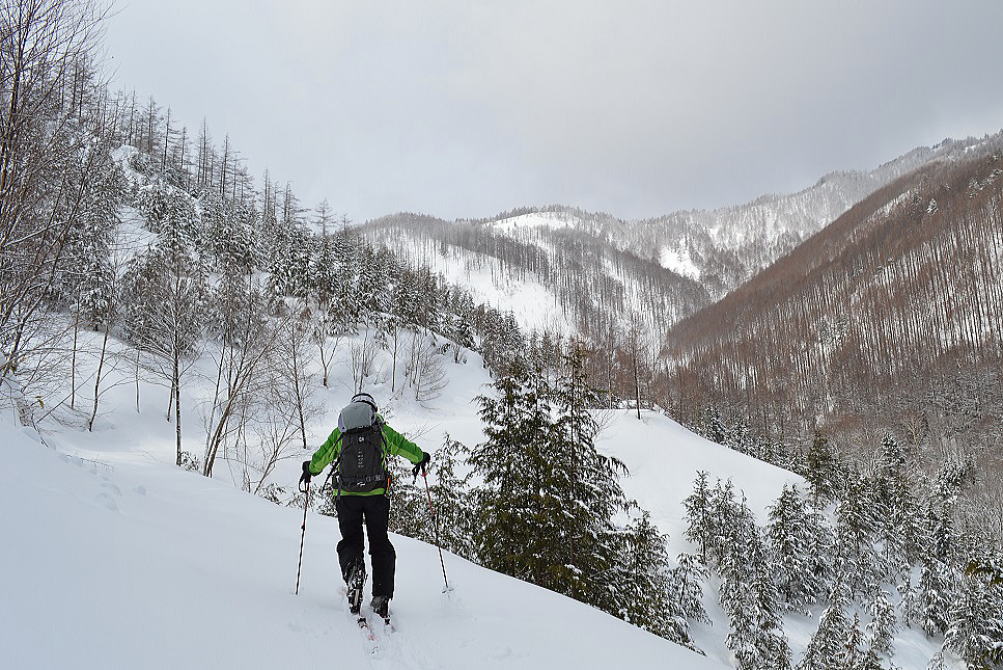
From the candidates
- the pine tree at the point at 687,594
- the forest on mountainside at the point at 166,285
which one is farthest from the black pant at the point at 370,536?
the pine tree at the point at 687,594

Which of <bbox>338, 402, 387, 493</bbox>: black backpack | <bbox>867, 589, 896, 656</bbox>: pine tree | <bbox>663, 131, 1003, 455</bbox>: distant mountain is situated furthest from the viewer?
<bbox>663, 131, 1003, 455</bbox>: distant mountain

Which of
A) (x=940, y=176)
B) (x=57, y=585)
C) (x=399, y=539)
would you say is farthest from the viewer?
(x=940, y=176)

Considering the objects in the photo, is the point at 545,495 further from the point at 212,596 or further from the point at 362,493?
the point at 212,596

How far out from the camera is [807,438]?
82.2m

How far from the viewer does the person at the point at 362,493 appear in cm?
394

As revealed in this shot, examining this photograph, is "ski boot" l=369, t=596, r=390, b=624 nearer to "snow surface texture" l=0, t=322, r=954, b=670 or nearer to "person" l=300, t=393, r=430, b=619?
"person" l=300, t=393, r=430, b=619

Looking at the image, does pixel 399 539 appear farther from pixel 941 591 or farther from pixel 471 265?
pixel 471 265

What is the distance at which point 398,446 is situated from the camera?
14.2 feet

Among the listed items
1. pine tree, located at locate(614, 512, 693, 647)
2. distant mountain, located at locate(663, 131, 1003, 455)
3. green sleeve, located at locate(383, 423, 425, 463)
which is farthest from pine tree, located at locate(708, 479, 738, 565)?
distant mountain, located at locate(663, 131, 1003, 455)

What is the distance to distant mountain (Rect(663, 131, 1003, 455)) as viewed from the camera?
80250 millimetres

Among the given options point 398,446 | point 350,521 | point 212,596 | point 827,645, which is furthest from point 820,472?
point 212,596

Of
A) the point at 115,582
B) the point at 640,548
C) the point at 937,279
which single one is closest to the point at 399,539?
the point at 115,582

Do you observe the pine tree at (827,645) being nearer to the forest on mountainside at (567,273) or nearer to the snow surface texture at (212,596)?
the snow surface texture at (212,596)

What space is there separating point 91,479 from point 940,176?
20274 cm
